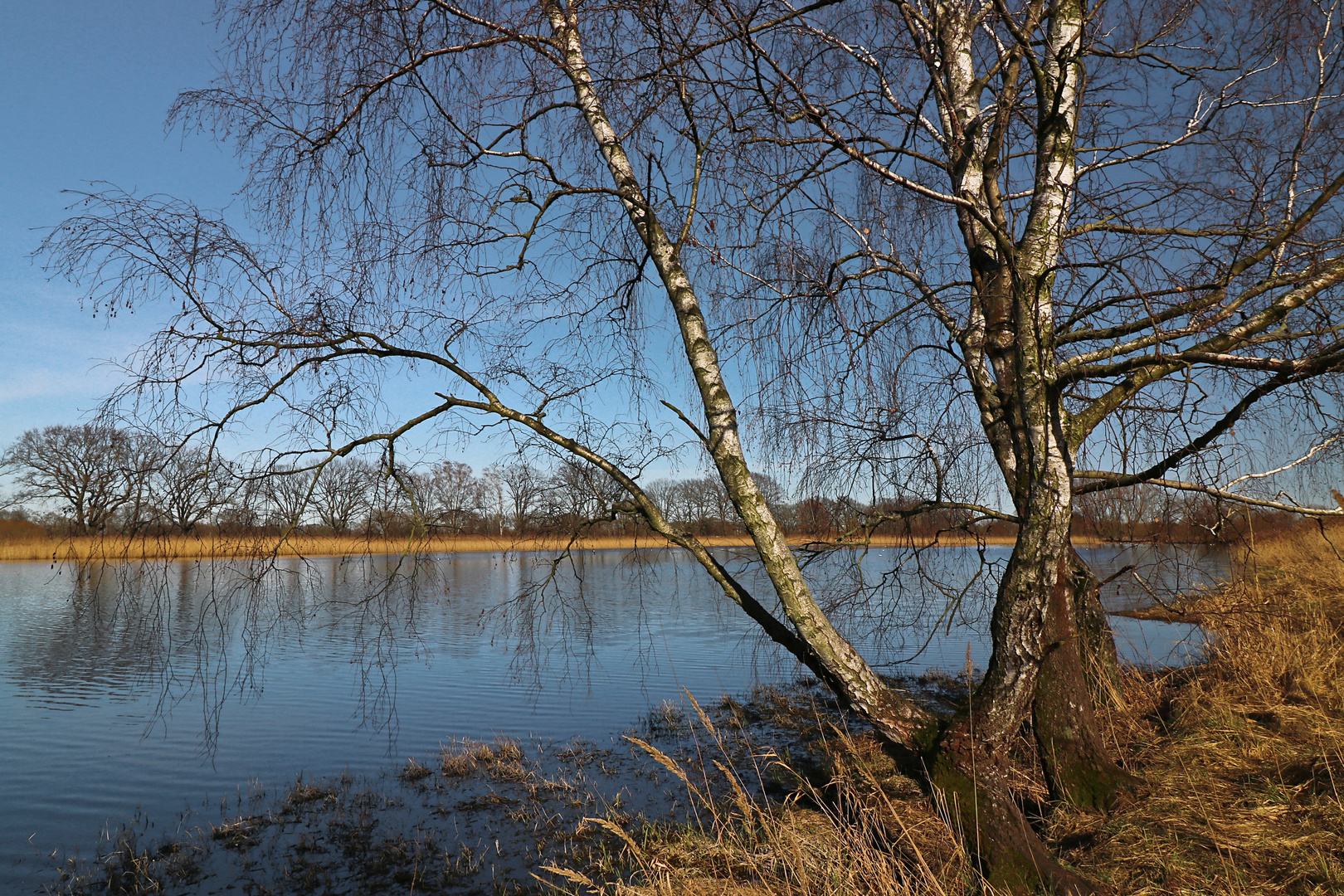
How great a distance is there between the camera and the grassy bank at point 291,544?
2.95m

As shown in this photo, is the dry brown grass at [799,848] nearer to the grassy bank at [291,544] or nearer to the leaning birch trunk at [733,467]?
the leaning birch trunk at [733,467]

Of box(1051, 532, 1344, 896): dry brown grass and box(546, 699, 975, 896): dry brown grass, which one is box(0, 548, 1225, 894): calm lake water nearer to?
box(1051, 532, 1344, 896): dry brown grass

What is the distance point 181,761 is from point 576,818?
16.7 feet

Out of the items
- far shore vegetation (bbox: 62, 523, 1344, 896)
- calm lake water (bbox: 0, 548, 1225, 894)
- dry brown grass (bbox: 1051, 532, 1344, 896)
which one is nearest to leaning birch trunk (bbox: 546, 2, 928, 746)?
far shore vegetation (bbox: 62, 523, 1344, 896)

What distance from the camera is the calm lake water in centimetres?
455

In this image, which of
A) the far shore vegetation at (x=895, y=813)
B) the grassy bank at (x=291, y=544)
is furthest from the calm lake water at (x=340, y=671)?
the far shore vegetation at (x=895, y=813)

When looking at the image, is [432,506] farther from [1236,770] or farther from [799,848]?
[1236,770]

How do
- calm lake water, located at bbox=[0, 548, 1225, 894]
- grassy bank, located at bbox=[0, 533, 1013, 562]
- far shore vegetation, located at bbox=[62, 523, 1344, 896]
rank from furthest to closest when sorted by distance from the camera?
1. calm lake water, located at bbox=[0, 548, 1225, 894]
2. far shore vegetation, located at bbox=[62, 523, 1344, 896]
3. grassy bank, located at bbox=[0, 533, 1013, 562]

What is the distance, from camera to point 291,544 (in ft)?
11.9

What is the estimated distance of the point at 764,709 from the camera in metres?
9.79

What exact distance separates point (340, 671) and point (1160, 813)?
1265 cm

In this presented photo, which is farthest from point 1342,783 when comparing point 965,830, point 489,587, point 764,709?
point 489,587

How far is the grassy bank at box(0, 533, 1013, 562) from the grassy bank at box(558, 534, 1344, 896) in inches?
62.2

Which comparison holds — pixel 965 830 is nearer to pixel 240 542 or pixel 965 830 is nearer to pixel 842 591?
pixel 842 591
